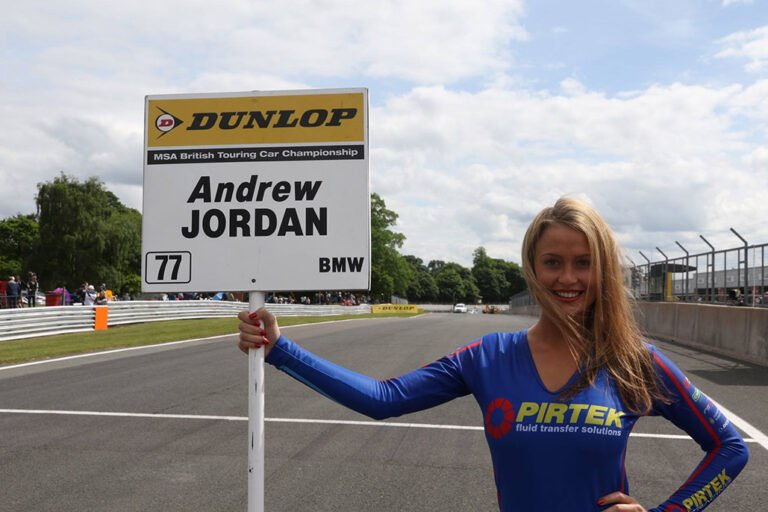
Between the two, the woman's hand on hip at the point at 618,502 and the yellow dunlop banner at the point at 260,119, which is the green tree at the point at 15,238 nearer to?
the yellow dunlop banner at the point at 260,119

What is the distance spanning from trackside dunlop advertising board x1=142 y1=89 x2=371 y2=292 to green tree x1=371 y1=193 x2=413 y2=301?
285ft

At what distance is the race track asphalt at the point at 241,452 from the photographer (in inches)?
219

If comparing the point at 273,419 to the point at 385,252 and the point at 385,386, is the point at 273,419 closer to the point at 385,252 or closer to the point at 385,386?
the point at 385,386

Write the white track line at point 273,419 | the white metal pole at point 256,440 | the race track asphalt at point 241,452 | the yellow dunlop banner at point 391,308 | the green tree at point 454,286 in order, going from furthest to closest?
the green tree at point 454,286, the yellow dunlop banner at point 391,308, the white track line at point 273,419, the race track asphalt at point 241,452, the white metal pole at point 256,440

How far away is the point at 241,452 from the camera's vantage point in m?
7.05

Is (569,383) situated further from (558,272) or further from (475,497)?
(475,497)

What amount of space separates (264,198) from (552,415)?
164 cm

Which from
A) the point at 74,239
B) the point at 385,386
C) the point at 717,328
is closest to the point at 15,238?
the point at 74,239

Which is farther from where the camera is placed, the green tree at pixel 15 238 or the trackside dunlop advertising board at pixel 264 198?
the green tree at pixel 15 238

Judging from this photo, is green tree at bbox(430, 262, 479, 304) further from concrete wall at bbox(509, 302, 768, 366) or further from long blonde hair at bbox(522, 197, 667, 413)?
long blonde hair at bbox(522, 197, 667, 413)

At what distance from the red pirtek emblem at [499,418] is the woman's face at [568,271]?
0.34 meters

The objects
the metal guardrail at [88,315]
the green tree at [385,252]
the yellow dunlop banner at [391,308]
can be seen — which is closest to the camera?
the metal guardrail at [88,315]

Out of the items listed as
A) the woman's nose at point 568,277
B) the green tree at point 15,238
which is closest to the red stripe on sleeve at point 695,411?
the woman's nose at point 568,277

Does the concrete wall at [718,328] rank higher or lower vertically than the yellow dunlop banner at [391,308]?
higher
